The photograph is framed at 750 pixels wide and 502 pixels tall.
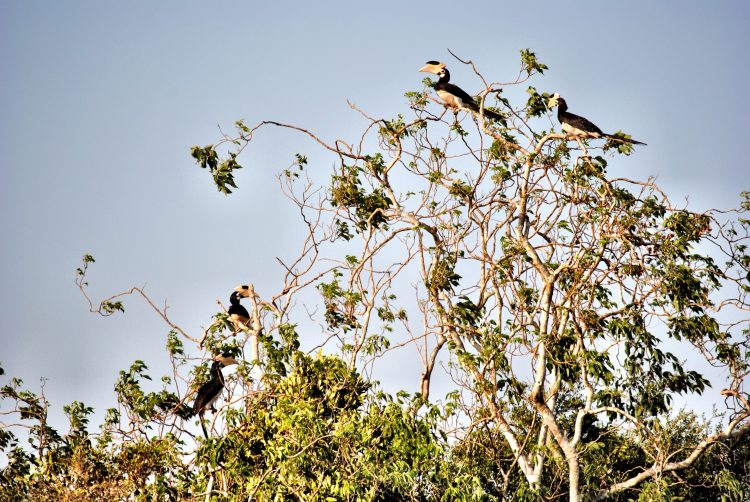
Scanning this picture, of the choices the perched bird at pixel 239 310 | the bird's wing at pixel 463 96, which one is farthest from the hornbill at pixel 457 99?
the perched bird at pixel 239 310

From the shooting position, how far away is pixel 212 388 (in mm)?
9750

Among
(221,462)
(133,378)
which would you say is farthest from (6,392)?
(221,462)

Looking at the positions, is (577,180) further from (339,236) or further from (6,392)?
(6,392)

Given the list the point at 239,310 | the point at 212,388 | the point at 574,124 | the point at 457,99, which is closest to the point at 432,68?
the point at 457,99

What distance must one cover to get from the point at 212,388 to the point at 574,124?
5.12m

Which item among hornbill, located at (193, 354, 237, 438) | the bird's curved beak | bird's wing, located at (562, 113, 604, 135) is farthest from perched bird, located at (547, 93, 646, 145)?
hornbill, located at (193, 354, 237, 438)

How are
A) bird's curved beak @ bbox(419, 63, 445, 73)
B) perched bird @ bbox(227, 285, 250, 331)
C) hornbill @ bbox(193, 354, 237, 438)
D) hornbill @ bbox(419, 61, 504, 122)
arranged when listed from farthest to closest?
bird's curved beak @ bbox(419, 63, 445, 73), hornbill @ bbox(419, 61, 504, 122), perched bird @ bbox(227, 285, 250, 331), hornbill @ bbox(193, 354, 237, 438)

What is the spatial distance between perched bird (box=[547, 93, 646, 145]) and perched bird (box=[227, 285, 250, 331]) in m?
4.13

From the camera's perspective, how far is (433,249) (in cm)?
1098

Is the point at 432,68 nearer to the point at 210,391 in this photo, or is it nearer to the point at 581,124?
the point at 581,124

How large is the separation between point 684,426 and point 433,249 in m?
4.46

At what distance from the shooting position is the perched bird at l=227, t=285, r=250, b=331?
10273mm

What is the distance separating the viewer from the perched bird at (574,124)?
10805 millimetres

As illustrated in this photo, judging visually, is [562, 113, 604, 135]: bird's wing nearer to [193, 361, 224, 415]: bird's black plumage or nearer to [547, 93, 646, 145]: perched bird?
[547, 93, 646, 145]: perched bird
